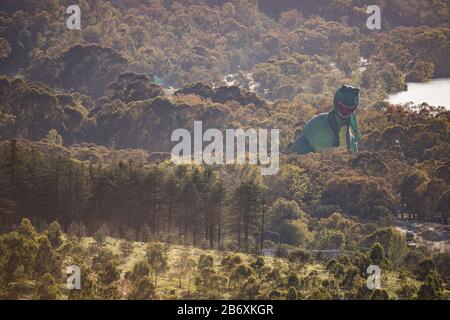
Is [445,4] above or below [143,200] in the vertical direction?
above

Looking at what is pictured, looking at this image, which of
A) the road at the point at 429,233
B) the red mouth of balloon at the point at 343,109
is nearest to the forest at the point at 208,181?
the road at the point at 429,233

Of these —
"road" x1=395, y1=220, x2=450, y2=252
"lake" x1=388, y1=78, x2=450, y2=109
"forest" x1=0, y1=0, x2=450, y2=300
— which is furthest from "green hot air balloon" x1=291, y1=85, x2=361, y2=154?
"lake" x1=388, y1=78, x2=450, y2=109

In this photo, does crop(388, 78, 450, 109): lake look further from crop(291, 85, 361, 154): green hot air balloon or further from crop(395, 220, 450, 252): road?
crop(395, 220, 450, 252): road

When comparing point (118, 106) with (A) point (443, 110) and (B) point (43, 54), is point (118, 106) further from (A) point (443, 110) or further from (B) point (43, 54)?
(B) point (43, 54)

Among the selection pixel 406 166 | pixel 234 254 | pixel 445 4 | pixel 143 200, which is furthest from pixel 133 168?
pixel 445 4

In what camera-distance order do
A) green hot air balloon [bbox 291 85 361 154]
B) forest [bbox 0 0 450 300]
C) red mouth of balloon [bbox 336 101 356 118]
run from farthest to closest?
green hot air balloon [bbox 291 85 361 154] < red mouth of balloon [bbox 336 101 356 118] < forest [bbox 0 0 450 300]

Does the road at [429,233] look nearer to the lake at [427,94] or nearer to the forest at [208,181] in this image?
the forest at [208,181]

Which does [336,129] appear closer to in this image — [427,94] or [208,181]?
[208,181]
